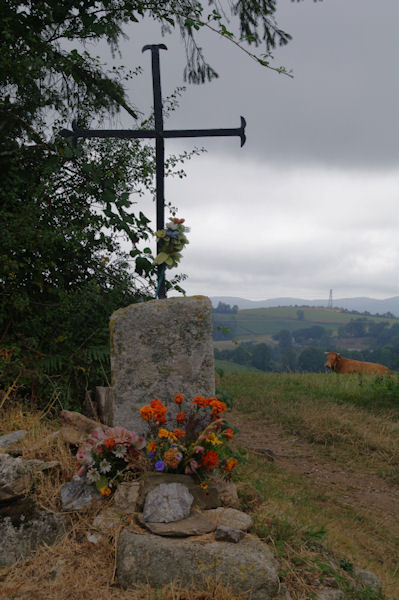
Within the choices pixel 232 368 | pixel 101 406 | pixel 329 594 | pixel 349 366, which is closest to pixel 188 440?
pixel 329 594

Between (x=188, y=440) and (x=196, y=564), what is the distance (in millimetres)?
1249

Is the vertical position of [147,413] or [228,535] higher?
[147,413]

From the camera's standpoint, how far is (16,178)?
24.2ft

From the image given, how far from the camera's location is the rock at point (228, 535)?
12.6ft

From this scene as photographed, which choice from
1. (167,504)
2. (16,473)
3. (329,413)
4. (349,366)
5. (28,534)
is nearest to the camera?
(167,504)

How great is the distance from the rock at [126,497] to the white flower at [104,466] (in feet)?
0.61

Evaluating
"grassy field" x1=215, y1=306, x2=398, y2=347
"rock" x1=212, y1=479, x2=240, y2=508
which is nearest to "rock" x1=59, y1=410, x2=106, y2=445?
"rock" x1=212, y1=479, x2=240, y2=508

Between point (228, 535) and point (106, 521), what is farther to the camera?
point (106, 521)

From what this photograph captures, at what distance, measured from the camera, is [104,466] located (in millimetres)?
4574

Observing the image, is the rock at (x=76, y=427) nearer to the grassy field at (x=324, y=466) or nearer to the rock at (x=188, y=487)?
the rock at (x=188, y=487)

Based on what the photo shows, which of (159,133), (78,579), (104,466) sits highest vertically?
(159,133)

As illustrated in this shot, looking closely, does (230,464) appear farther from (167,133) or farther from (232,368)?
(232,368)

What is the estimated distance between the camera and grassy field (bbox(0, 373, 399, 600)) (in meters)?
3.83

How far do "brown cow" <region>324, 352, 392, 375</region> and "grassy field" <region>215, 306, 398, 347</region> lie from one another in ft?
287
